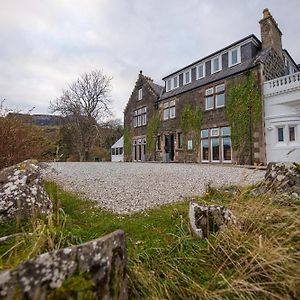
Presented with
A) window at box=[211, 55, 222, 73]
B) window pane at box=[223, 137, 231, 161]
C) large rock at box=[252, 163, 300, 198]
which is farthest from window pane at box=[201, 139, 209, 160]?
large rock at box=[252, 163, 300, 198]

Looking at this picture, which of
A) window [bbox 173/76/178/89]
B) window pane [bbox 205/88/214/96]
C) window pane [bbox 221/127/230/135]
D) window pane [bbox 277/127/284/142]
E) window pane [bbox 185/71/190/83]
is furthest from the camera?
window [bbox 173/76/178/89]

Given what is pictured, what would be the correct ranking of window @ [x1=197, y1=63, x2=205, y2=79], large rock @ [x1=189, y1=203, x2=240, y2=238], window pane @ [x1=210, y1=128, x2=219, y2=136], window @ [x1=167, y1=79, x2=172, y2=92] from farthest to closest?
1. window @ [x1=167, y1=79, x2=172, y2=92]
2. window @ [x1=197, y1=63, x2=205, y2=79]
3. window pane @ [x1=210, y1=128, x2=219, y2=136]
4. large rock @ [x1=189, y1=203, x2=240, y2=238]

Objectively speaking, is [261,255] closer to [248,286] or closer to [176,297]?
[248,286]

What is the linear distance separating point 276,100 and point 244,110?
2.02 m

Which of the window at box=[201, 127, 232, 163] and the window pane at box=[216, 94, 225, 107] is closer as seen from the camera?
the window at box=[201, 127, 232, 163]

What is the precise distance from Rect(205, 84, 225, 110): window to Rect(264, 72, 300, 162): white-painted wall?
3.25 meters

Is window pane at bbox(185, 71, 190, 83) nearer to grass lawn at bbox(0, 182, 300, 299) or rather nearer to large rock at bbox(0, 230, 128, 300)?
grass lawn at bbox(0, 182, 300, 299)

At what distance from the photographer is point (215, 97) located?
1839 centimetres

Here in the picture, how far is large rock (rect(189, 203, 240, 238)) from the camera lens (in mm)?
2799

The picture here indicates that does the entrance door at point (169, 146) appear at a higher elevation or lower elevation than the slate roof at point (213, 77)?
lower

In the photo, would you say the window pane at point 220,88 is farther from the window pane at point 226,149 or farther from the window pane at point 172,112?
the window pane at point 172,112

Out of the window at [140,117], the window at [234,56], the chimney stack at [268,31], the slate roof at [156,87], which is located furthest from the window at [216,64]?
the window at [140,117]

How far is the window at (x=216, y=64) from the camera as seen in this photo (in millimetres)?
18906

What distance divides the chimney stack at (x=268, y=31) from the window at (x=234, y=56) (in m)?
1.68
